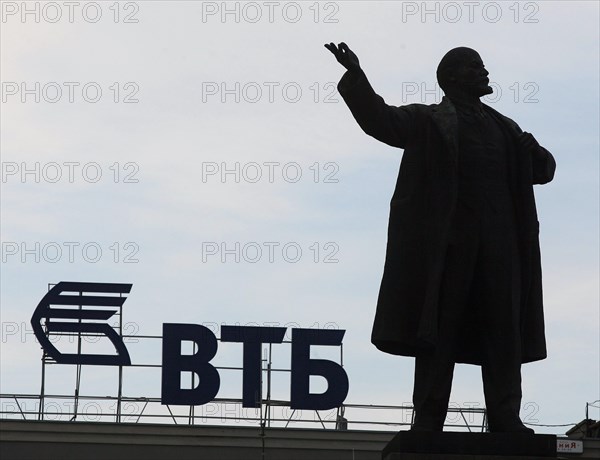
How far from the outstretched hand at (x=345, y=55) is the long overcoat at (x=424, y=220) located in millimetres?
56

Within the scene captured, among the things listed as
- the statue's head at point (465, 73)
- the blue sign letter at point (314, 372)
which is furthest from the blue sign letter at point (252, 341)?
the statue's head at point (465, 73)

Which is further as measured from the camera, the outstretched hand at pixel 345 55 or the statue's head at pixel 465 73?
the statue's head at pixel 465 73

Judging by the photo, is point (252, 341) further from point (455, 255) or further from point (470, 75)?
point (455, 255)

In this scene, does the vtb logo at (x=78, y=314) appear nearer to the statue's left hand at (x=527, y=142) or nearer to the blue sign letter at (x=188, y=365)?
the blue sign letter at (x=188, y=365)

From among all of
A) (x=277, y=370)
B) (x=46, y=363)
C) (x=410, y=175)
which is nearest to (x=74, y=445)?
(x=46, y=363)

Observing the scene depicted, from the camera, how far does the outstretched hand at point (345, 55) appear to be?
11.9 meters

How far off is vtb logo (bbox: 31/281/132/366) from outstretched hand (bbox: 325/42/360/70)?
86.8ft

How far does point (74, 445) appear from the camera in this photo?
37406 millimetres

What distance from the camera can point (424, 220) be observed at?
12219mm

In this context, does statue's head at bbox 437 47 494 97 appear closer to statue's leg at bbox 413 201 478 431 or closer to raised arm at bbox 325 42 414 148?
raised arm at bbox 325 42 414 148

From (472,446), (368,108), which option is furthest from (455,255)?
(472,446)

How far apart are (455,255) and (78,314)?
2764cm

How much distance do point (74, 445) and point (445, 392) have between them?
2628cm

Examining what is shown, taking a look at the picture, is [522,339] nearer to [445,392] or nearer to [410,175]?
[445,392]
